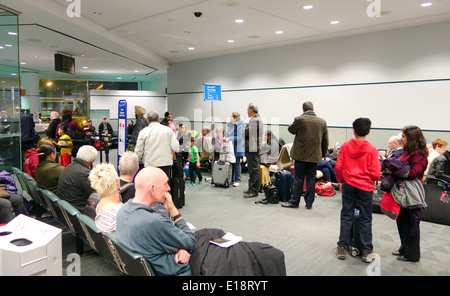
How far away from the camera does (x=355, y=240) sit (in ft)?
11.7

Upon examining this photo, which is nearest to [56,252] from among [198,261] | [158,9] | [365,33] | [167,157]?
[198,261]

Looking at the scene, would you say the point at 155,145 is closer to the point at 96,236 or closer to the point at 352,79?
the point at 96,236

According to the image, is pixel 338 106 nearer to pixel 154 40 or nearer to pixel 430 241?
pixel 430 241

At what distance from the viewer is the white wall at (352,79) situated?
697cm

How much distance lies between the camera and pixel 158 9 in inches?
260

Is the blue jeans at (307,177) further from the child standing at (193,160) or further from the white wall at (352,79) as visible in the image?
the white wall at (352,79)

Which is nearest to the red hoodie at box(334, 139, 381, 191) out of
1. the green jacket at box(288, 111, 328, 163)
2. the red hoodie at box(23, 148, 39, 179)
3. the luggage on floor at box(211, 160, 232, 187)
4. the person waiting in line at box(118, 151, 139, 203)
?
the green jacket at box(288, 111, 328, 163)

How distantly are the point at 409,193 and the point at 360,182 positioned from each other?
48 cm

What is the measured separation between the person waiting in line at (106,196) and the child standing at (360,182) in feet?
7.72

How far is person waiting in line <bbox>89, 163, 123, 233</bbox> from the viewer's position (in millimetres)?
2516

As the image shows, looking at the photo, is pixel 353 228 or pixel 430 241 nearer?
pixel 353 228

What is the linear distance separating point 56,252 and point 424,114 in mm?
7634

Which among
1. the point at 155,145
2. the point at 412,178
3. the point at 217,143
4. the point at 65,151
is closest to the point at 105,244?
the point at 155,145

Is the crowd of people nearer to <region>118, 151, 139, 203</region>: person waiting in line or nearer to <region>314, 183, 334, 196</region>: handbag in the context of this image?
<region>118, 151, 139, 203</region>: person waiting in line
